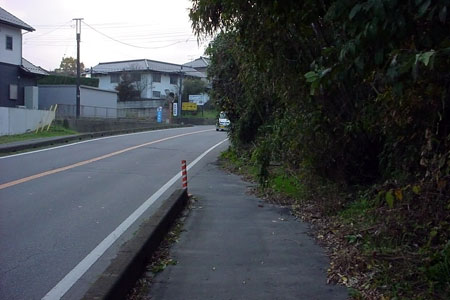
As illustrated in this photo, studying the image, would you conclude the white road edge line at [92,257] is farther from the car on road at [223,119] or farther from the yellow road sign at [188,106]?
the yellow road sign at [188,106]

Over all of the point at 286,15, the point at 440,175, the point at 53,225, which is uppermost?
the point at 286,15

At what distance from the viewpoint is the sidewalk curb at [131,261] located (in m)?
4.75

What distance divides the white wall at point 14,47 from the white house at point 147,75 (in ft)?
104

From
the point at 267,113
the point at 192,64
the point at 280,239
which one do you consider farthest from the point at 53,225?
the point at 192,64

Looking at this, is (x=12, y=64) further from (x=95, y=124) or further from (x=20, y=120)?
(x=20, y=120)

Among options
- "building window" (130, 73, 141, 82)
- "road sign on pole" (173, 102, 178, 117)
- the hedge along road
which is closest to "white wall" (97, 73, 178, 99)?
"building window" (130, 73, 141, 82)

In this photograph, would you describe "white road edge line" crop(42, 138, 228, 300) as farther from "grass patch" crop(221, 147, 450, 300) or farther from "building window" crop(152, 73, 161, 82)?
"building window" crop(152, 73, 161, 82)

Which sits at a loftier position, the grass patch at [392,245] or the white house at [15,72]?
the white house at [15,72]

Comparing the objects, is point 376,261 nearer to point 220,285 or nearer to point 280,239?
point 220,285

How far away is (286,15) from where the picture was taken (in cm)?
628

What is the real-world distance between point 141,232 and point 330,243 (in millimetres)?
2595

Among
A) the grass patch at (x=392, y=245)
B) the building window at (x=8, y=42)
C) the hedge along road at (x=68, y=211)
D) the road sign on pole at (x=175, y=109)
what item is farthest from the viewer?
the road sign on pole at (x=175, y=109)

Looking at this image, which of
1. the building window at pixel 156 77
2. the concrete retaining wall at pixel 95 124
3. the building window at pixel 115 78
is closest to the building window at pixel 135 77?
the building window at pixel 156 77

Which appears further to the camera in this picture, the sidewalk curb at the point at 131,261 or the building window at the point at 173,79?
the building window at the point at 173,79
